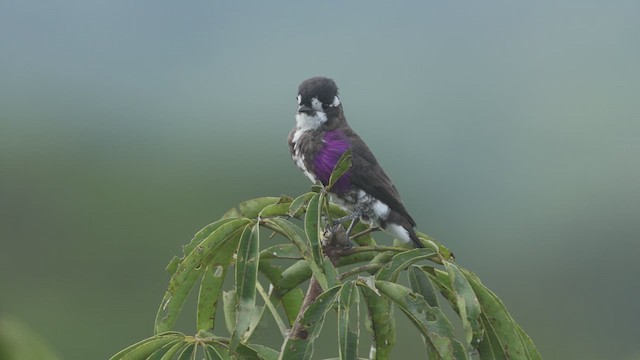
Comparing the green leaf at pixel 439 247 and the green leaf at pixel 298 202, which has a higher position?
the green leaf at pixel 298 202

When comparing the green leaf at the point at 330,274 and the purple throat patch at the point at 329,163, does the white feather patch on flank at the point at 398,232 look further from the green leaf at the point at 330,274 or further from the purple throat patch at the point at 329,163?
the green leaf at the point at 330,274

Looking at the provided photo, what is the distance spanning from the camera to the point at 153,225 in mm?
43438

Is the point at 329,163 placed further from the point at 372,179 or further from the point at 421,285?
the point at 421,285

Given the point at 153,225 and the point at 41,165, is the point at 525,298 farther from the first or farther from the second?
the point at 41,165

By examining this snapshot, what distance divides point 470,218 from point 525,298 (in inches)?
485

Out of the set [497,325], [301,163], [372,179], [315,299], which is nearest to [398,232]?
[372,179]

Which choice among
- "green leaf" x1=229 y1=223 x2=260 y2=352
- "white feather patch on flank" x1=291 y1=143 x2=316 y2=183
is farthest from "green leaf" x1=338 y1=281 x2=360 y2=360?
"white feather patch on flank" x1=291 y1=143 x2=316 y2=183

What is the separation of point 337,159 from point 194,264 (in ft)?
3.85

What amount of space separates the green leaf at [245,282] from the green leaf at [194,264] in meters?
0.10

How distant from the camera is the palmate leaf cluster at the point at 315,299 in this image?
9.64ft

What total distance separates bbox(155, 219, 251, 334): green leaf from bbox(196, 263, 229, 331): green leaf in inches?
1.2

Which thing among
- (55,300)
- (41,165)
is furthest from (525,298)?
(41,165)

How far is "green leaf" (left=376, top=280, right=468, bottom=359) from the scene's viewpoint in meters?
2.95

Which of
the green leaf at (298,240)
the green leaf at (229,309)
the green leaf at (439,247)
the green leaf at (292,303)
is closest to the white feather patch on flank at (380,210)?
the green leaf at (439,247)
